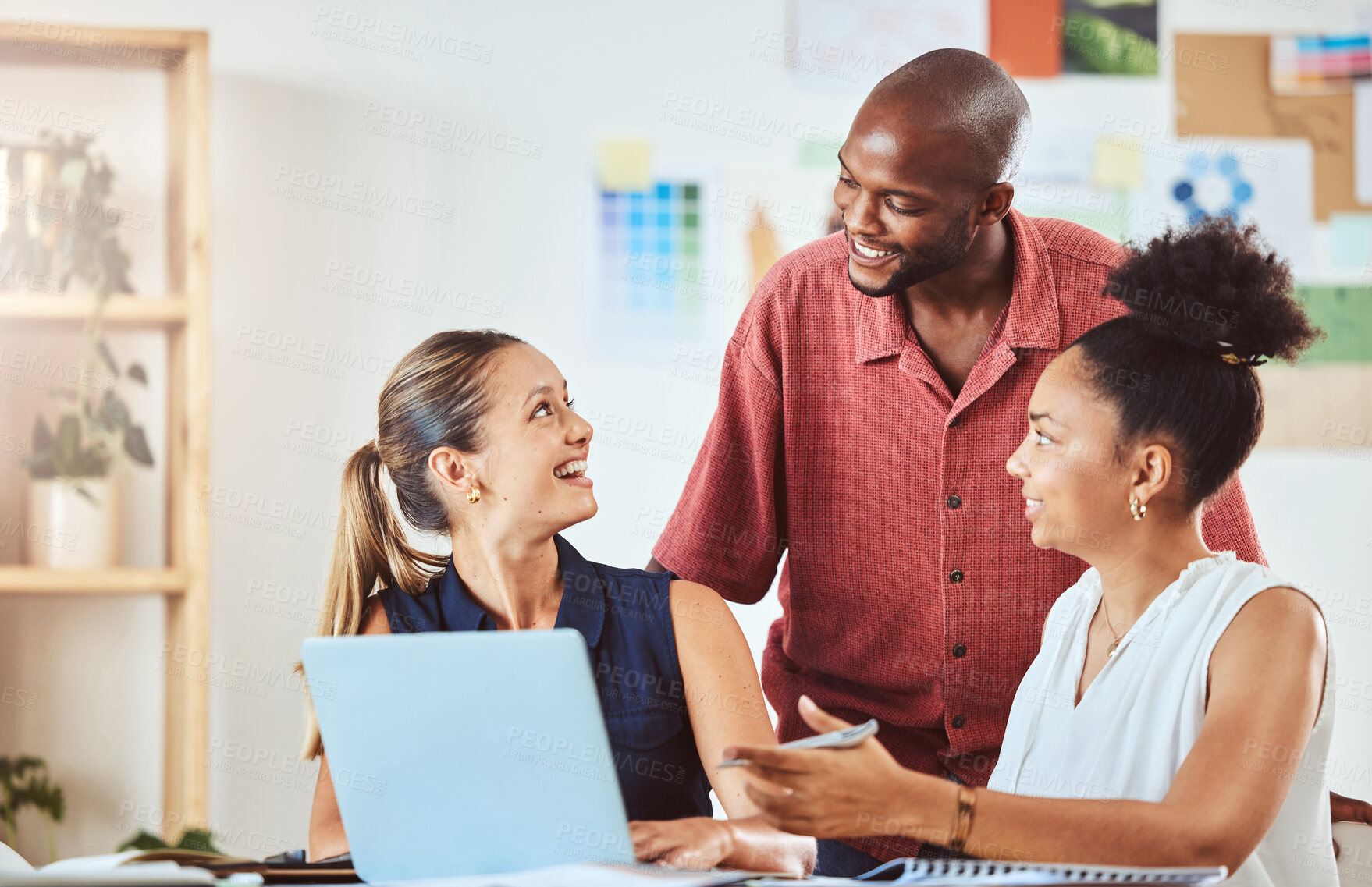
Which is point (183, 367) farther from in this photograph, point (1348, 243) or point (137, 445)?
point (1348, 243)

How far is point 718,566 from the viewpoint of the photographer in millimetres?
1887

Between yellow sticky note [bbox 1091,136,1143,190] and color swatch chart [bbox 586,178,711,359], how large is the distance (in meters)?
0.93

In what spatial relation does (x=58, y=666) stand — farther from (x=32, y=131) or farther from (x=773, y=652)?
(x=773, y=652)

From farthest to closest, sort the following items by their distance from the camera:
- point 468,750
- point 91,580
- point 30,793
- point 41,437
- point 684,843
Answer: point 30,793, point 41,437, point 91,580, point 684,843, point 468,750

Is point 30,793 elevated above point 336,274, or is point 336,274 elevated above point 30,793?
point 336,274

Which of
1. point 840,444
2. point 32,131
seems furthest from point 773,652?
point 32,131

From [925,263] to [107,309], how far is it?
1.71 meters

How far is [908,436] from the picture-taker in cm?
181

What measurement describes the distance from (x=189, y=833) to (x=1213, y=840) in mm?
1842

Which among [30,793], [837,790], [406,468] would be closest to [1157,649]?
[837,790]

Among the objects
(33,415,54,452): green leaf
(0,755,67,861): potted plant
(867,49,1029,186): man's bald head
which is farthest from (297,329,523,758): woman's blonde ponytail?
(0,755,67,861): potted plant

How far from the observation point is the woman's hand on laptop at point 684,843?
1.23 meters

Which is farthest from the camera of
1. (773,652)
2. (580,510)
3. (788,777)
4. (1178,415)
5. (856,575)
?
(773,652)

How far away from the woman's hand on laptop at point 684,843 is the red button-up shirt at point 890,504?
21.5 inches
